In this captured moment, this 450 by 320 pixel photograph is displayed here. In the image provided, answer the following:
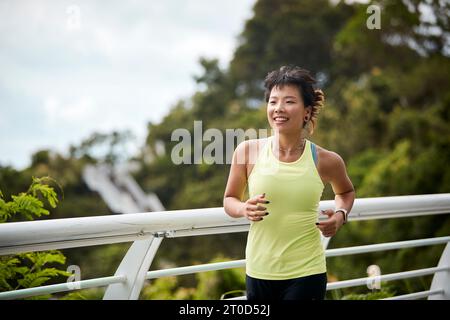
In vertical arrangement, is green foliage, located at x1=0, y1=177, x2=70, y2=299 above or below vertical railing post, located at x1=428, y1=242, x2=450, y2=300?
above

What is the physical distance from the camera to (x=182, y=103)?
22375 mm

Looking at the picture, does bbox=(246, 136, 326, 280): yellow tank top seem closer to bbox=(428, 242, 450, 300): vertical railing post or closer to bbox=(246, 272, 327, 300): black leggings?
bbox=(246, 272, 327, 300): black leggings

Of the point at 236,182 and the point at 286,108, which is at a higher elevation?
the point at 286,108

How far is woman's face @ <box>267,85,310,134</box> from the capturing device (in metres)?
1.48

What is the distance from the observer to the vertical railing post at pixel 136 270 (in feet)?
5.39

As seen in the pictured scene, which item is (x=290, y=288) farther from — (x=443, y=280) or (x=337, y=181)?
(x=443, y=280)

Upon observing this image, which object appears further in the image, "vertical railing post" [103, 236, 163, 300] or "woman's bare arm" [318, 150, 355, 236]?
"vertical railing post" [103, 236, 163, 300]

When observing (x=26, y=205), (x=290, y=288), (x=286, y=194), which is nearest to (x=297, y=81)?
(x=286, y=194)

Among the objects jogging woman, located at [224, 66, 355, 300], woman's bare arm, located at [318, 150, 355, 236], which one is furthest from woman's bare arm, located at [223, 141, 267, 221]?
woman's bare arm, located at [318, 150, 355, 236]

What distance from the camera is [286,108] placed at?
1476 millimetres

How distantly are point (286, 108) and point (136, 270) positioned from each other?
0.65 metres

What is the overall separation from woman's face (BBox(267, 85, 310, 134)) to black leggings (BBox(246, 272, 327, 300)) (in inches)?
15.6

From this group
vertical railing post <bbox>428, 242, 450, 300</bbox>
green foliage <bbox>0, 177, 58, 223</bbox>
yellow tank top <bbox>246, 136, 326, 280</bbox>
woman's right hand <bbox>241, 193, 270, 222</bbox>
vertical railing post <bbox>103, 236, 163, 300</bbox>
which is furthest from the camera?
vertical railing post <bbox>428, 242, 450, 300</bbox>
